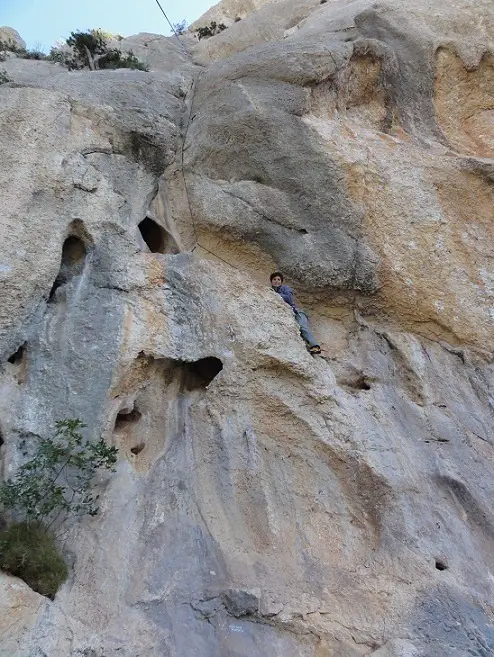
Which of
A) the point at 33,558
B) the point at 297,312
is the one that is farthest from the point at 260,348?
the point at 33,558

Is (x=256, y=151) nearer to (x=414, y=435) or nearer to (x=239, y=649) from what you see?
(x=414, y=435)

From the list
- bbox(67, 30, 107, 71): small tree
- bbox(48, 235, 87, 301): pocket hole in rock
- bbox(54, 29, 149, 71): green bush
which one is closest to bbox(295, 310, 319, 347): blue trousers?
bbox(48, 235, 87, 301): pocket hole in rock

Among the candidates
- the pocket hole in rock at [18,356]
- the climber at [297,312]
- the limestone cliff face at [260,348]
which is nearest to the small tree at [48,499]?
the limestone cliff face at [260,348]

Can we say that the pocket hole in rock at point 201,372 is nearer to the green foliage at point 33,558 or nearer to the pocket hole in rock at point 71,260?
the pocket hole in rock at point 71,260

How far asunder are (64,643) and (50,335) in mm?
3530

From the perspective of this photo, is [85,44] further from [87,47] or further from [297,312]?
[297,312]

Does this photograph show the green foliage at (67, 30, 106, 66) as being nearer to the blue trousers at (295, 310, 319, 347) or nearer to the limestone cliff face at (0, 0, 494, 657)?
the limestone cliff face at (0, 0, 494, 657)

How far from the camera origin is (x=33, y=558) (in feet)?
17.1

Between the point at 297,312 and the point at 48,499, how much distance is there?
4518mm

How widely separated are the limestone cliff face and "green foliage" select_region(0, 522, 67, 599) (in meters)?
0.23

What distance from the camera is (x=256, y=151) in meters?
9.74

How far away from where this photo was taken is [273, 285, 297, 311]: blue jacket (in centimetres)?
859

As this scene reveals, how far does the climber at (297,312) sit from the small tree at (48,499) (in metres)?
3.32

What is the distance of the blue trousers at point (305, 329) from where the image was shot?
813 centimetres
